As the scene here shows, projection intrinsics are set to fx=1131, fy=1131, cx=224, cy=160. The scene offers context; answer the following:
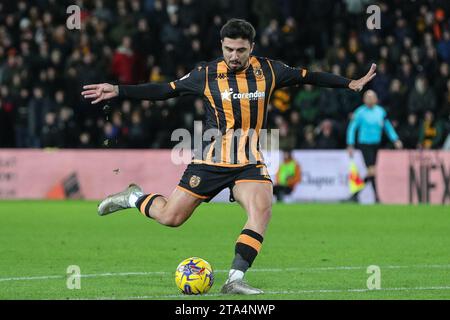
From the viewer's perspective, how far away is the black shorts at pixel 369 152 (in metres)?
21.7

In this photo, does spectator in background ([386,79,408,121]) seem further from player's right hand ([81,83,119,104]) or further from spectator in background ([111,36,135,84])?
player's right hand ([81,83,119,104])

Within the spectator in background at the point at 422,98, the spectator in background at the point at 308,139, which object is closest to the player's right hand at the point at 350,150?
the spectator in background at the point at 308,139

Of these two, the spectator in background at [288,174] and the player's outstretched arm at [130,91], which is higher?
the player's outstretched arm at [130,91]

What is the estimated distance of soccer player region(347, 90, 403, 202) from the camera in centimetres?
2162

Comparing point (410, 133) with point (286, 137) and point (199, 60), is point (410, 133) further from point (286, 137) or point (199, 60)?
point (199, 60)

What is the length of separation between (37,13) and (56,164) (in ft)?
15.7

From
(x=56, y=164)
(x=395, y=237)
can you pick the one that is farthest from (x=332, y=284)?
(x=56, y=164)

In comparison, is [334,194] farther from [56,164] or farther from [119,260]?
[119,260]

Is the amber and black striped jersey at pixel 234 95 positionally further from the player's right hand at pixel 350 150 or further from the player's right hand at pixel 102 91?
the player's right hand at pixel 350 150

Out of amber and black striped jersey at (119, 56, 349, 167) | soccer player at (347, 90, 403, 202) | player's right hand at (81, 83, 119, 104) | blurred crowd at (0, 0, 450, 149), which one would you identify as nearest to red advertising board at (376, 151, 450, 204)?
soccer player at (347, 90, 403, 202)

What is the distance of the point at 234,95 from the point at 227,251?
3.75 meters

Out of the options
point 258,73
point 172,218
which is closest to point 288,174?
point 172,218

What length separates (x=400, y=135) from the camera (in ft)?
76.7

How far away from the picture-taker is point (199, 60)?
24594 mm
